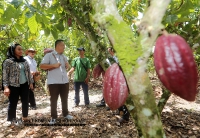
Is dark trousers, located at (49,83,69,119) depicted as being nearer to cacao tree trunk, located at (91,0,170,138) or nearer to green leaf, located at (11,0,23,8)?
green leaf, located at (11,0,23,8)

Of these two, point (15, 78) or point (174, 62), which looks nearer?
Answer: point (174, 62)

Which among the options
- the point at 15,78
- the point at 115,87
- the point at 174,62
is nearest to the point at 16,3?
the point at 115,87

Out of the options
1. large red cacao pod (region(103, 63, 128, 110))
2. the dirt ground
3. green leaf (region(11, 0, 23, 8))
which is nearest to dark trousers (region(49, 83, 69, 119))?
the dirt ground

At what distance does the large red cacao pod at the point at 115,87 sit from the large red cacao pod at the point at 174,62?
0.57ft

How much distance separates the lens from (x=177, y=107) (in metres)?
4.14

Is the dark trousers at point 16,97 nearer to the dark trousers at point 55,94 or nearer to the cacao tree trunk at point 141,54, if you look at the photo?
the dark trousers at point 55,94

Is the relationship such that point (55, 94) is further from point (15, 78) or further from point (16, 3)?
point (16, 3)

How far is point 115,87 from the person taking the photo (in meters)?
0.75

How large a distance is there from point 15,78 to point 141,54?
2785 millimetres

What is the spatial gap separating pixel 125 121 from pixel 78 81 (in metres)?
1.55

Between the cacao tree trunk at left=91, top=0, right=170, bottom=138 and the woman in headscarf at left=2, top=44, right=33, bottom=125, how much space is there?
2.69 meters

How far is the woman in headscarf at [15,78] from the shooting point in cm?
300

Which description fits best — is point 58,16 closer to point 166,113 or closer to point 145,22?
point 145,22

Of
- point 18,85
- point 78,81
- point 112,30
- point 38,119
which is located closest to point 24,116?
point 38,119
